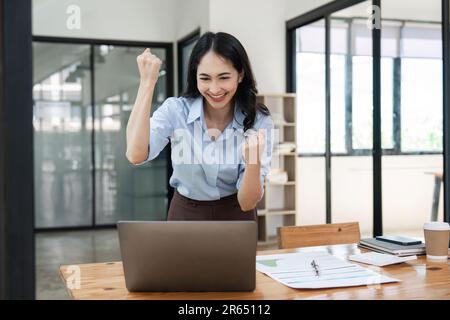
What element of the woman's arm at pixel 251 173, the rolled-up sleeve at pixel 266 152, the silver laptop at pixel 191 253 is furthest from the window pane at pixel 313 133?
the silver laptop at pixel 191 253

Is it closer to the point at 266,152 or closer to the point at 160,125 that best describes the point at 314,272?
the point at 266,152

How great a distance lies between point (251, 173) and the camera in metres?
1.17

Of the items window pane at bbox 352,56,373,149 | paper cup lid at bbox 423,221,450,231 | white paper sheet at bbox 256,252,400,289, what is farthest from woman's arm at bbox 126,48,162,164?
window pane at bbox 352,56,373,149

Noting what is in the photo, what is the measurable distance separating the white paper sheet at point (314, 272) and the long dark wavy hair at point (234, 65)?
0.37 metres

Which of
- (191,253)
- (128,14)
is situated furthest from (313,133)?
(191,253)

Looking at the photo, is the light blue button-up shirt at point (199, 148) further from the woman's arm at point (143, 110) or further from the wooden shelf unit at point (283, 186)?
the wooden shelf unit at point (283, 186)

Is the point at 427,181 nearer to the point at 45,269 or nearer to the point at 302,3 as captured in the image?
the point at 302,3

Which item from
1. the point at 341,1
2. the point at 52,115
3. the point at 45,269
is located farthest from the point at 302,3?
the point at 52,115

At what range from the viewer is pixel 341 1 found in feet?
10.2

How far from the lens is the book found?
139cm

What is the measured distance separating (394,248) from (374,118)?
85.6 inches

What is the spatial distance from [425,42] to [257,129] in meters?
2.80

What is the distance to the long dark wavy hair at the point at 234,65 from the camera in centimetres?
120

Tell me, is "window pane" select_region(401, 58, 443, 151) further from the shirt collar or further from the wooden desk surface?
the shirt collar
